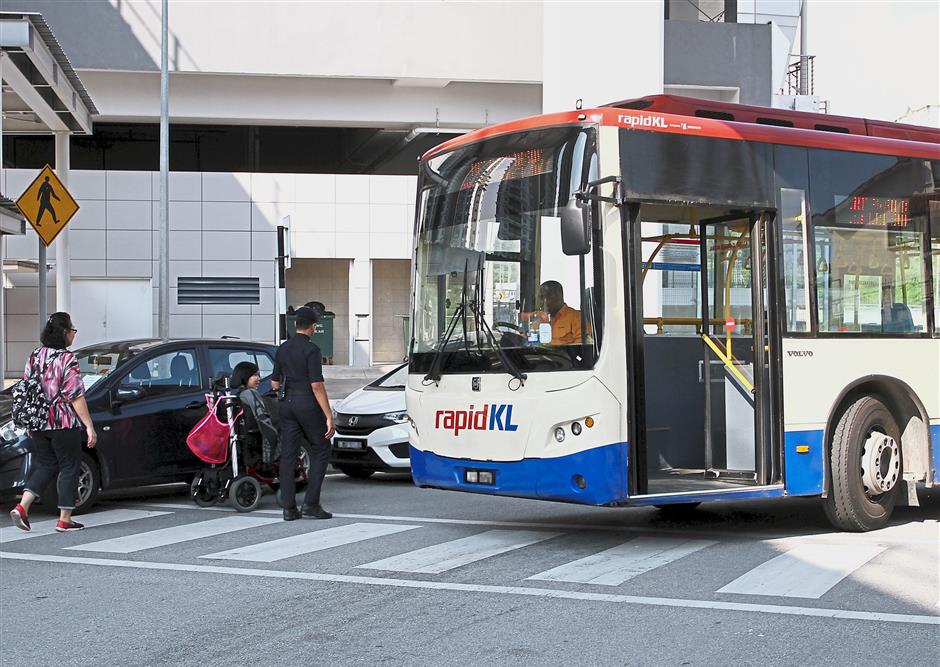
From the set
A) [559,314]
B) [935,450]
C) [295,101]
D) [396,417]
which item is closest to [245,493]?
[396,417]

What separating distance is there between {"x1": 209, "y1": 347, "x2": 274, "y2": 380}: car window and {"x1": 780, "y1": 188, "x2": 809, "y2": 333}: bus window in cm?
575

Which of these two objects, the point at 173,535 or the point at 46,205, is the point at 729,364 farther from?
the point at 46,205

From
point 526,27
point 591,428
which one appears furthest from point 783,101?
point 591,428

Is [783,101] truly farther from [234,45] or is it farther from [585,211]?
[585,211]

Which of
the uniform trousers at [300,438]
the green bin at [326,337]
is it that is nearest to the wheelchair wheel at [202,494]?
the uniform trousers at [300,438]

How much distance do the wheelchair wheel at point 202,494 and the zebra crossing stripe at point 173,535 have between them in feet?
2.06

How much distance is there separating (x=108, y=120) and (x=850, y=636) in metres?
28.6

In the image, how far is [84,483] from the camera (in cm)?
1126

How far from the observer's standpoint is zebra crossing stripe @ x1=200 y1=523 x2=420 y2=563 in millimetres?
9070

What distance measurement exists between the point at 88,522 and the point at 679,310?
5.67 meters

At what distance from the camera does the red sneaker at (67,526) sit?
34.1 ft

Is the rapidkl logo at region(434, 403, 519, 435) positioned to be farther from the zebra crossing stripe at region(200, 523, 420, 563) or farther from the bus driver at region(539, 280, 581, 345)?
the zebra crossing stripe at region(200, 523, 420, 563)

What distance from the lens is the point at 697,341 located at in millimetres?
10047

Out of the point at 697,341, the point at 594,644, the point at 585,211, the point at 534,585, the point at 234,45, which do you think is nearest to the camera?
the point at 594,644
